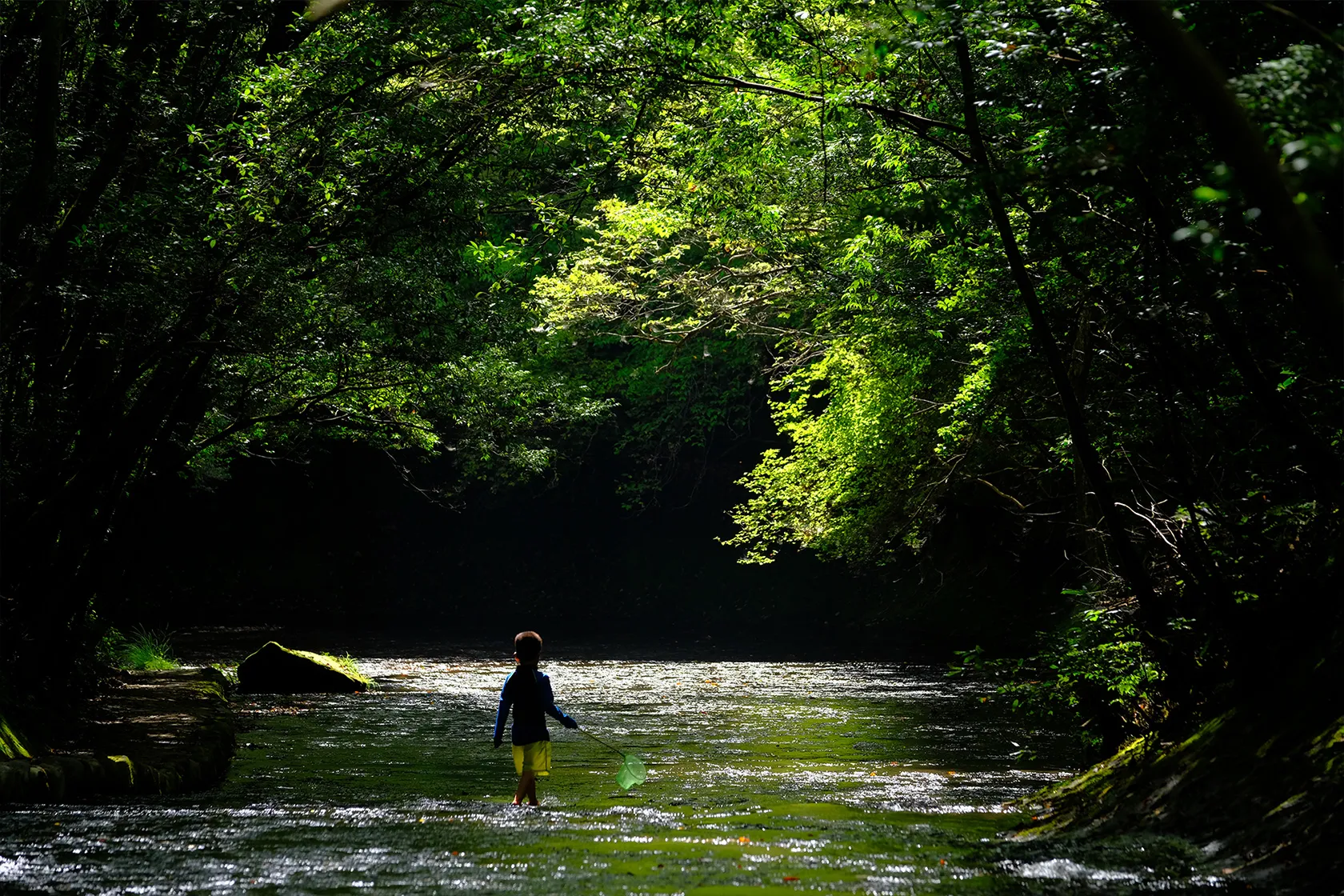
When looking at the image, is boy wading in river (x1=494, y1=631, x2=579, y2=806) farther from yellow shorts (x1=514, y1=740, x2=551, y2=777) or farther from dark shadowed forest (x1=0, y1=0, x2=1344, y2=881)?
dark shadowed forest (x1=0, y1=0, x2=1344, y2=881)

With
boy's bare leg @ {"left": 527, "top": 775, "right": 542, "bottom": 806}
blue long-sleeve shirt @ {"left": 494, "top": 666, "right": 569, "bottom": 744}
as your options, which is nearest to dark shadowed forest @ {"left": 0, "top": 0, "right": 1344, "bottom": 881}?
blue long-sleeve shirt @ {"left": 494, "top": 666, "right": 569, "bottom": 744}

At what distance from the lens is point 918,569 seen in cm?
2930

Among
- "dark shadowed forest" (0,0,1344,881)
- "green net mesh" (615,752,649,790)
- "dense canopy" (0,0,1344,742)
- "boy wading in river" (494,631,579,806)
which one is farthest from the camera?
"green net mesh" (615,752,649,790)

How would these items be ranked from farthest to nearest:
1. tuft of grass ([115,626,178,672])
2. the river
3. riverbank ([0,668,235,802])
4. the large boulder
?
the large boulder → tuft of grass ([115,626,178,672]) → riverbank ([0,668,235,802]) → the river

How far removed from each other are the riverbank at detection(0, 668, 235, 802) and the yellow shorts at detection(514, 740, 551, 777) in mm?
2724

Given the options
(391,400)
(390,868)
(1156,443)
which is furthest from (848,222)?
(390,868)

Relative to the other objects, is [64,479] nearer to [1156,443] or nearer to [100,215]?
[100,215]

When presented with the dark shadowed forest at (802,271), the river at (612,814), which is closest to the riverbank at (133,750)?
the river at (612,814)

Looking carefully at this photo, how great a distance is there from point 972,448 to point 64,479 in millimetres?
12421

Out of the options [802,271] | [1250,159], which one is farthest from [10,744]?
[802,271]

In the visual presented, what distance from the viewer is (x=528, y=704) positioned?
29.5ft

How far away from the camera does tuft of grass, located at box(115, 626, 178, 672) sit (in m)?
17.6

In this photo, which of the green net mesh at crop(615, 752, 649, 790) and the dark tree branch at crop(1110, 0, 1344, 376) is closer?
the dark tree branch at crop(1110, 0, 1344, 376)

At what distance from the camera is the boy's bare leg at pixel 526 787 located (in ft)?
28.7
